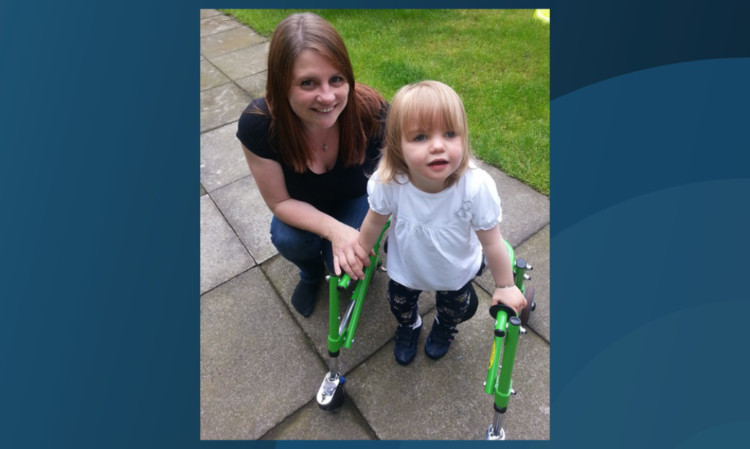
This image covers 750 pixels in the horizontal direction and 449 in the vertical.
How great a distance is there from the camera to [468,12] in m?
5.64

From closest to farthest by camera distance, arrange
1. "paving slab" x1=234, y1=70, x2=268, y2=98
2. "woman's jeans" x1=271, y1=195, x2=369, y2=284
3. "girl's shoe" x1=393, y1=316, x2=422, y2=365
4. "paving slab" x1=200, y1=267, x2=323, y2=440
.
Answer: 1. "paving slab" x1=200, y1=267, x2=323, y2=440
2. "girl's shoe" x1=393, y1=316, x2=422, y2=365
3. "woman's jeans" x1=271, y1=195, x2=369, y2=284
4. "paving slab" x1=234, y1=70, x2=268, y2=98

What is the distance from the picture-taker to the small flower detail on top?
1.74 meters

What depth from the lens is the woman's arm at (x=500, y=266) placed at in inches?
70.0

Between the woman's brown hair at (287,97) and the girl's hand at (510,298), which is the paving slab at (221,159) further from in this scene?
the girl's hand at (510,298)

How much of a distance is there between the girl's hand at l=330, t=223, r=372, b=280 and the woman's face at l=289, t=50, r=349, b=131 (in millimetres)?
488

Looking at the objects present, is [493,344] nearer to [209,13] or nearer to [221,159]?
[221,159]

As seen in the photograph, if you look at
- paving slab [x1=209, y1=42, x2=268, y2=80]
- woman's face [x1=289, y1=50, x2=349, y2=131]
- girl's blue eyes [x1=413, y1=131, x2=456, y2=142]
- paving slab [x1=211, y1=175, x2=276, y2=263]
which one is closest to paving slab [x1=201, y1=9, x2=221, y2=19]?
paving slab [x1=209, y1=42, x2=268, y2=80]

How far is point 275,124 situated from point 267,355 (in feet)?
3.87

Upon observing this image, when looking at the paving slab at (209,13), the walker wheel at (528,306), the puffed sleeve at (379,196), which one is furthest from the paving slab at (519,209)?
the paving slab at (209,13)

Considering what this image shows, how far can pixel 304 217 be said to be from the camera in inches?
88.1

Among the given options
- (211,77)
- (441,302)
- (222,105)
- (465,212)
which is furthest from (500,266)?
(211,77)

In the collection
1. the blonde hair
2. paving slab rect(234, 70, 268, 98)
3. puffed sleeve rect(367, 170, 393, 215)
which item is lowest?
paving slab rect(234, 70, 268, 98)

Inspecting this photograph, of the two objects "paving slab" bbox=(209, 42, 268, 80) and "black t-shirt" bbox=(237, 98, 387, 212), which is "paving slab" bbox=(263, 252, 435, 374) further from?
"paving slab" bbox=(209, 42, 268, 80)

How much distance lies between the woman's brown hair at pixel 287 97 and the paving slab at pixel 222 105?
2397mm
